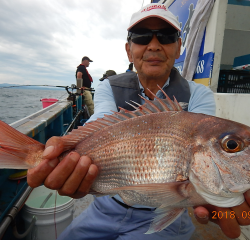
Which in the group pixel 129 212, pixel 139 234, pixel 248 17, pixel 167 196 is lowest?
pixel 139 234

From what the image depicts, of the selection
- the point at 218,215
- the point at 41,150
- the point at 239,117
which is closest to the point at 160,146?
the point at 218,215

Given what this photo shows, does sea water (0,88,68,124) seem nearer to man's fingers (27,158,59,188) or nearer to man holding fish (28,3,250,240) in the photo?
man holding fish (28,3,250,240)

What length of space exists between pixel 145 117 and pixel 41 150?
75cm

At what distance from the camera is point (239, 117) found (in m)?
2.11

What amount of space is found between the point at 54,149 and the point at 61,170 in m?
0.15

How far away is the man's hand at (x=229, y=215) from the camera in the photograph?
1013 mm

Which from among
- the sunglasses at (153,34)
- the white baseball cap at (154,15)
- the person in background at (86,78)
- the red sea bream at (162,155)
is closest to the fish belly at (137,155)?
the red sea bream at (162,155)

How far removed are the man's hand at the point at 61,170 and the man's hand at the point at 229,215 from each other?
0.72 metres

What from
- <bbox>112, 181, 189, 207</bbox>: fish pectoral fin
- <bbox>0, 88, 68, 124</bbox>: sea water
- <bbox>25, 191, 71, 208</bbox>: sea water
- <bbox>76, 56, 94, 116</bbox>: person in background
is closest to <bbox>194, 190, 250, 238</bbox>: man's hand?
<bbox>112, 181, 189, 207</bbox>: fish pectoral fin

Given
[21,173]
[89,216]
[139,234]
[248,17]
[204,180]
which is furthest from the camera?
[248,17]

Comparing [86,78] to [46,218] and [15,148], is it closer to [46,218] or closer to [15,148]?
[46,218]

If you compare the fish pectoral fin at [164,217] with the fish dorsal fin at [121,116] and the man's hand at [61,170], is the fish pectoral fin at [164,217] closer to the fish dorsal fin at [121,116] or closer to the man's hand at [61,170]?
the man's hand at [61,170]

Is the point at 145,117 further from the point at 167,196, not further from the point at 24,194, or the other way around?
the point at 24,194

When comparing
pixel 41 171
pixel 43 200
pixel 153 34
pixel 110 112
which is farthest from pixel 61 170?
pixel 153 34
